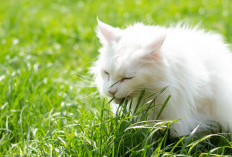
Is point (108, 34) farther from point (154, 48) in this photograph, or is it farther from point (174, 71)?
point (174, 71)

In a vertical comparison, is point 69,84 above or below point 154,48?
below

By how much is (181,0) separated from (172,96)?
500 centimetres

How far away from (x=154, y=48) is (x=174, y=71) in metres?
0.25

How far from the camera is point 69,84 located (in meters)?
4.00

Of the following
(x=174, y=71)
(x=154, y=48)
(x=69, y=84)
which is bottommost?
(x=69, y=84)

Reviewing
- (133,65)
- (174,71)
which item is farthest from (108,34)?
(174,71)

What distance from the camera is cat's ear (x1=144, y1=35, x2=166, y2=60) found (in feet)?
8.05

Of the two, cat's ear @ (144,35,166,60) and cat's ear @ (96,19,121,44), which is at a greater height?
cat's ear @ (96,19,121,44)

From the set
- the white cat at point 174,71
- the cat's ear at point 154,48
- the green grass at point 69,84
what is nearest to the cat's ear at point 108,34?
the white cat at point 174,71

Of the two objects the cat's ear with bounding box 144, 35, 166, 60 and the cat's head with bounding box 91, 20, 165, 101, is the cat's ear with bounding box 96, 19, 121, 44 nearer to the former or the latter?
the cat's head with bounding box 91, 20, 165, 101

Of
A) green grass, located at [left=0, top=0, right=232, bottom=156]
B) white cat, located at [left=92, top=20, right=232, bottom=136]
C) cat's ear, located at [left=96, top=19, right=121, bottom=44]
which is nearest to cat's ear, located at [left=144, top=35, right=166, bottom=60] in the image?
white cat, located at [left=92, top=20, right=232, bottom=136]

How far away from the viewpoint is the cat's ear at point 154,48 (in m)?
2.46

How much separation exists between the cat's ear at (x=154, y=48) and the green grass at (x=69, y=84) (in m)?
0.45

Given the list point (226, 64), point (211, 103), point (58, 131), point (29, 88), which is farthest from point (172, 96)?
point (29, 88)
